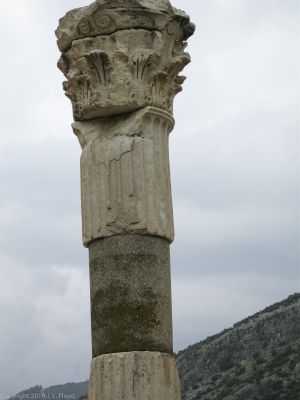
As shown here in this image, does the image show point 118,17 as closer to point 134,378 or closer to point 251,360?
point 134,378

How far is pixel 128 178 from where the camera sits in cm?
938

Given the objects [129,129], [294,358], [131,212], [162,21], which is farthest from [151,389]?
[294,358]

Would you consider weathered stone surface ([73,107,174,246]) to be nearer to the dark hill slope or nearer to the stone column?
the stone column

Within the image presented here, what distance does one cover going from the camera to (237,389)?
43.3m

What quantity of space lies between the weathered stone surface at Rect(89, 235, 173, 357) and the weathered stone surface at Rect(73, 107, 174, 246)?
18 centimetres

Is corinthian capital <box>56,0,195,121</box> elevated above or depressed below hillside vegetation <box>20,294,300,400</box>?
below

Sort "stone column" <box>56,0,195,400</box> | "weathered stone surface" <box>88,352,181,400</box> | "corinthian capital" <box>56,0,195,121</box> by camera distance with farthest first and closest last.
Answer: "corinthian capital" <box>56,0,195,121</box>
"stone column" <box>56,0,195,400</box>
"weathered stone surface" <box>88,352,181,400</box>

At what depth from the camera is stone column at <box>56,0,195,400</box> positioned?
894cm

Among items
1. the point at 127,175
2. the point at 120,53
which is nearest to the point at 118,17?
the point at 120,53

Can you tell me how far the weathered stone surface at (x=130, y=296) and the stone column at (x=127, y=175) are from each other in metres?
0.01

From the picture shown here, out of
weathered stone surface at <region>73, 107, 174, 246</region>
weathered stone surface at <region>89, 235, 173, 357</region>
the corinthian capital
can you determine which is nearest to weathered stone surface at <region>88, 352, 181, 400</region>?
weathered stone surface at <region>89, 235, 173, 357</region>

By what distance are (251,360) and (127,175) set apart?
130 ft

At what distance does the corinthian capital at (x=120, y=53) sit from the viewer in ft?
31.8

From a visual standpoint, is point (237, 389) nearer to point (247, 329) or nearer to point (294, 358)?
point (294, 358)
